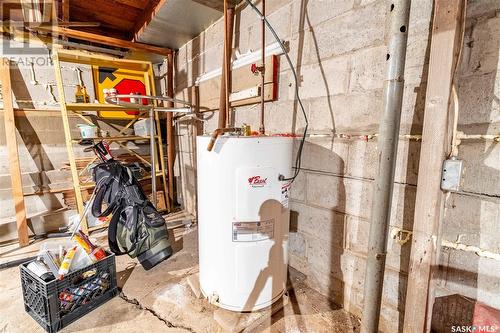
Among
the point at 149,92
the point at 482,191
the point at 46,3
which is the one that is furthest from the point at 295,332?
the point at 46,3

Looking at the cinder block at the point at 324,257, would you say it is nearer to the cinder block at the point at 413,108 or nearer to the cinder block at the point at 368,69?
the cinder block at the point at 413,108

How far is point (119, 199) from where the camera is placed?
1756 mm

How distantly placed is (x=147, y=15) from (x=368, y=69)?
7.12 ft

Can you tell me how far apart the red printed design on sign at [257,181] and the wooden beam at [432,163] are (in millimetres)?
622

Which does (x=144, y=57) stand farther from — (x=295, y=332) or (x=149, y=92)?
(x=295, y=332)

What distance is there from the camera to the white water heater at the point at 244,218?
1090mm

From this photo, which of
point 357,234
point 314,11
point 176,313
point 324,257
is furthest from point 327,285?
point 314,11

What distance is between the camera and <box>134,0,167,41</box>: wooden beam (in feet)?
6.57

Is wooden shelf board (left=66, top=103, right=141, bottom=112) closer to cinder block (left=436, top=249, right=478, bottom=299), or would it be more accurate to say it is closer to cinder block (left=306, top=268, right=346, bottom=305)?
cinder block (left=306, top=268, right=346, bottom=305)

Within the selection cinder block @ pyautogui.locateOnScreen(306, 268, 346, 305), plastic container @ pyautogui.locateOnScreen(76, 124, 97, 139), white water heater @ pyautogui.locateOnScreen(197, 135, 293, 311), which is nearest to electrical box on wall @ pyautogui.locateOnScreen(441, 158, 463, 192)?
white water heater @ pyautogui.locateOnScreen(197, 135, 293, 311)

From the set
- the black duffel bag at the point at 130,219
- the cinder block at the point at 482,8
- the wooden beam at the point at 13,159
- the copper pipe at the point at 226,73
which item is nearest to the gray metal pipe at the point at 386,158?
the cinder block at the point at 482,8

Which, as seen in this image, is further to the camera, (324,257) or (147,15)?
(147,15)

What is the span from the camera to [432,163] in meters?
0.87

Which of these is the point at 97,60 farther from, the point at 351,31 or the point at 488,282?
the point at 488,282
